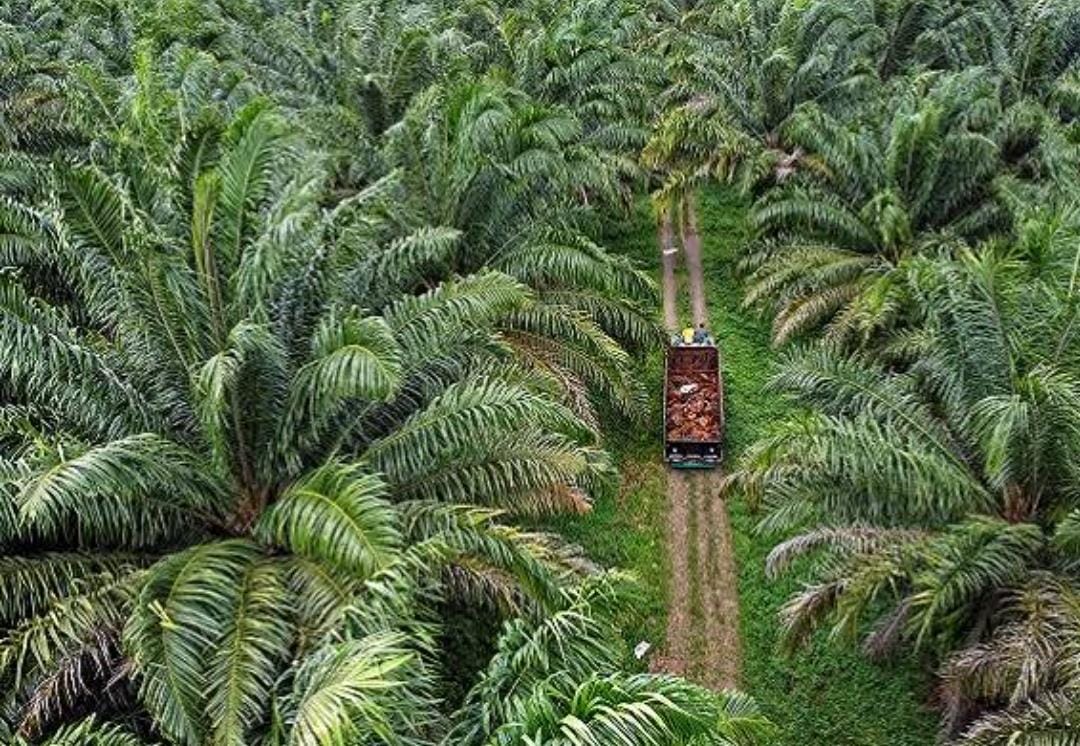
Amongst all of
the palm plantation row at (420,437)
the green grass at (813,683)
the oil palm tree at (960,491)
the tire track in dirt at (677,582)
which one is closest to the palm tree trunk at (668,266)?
the palm plantation row at (420,437)

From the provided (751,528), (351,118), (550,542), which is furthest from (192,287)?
(751,528)

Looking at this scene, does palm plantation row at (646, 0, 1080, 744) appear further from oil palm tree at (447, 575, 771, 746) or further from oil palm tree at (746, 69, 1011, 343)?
oil palm tree at (447, 575, 771, 746)

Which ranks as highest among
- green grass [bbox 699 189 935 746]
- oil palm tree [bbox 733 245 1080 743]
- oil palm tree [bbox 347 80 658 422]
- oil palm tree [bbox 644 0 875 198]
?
oil palm tree [bbox 644 0 875 198]

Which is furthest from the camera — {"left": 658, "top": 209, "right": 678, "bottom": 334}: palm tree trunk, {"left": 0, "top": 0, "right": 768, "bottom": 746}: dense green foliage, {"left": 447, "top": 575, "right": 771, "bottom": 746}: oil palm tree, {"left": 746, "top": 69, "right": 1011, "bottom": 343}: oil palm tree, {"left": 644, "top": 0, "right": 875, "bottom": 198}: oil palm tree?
{"left": 644, "top": 0, "right": 875, "bottom": 198}: oil palm tree

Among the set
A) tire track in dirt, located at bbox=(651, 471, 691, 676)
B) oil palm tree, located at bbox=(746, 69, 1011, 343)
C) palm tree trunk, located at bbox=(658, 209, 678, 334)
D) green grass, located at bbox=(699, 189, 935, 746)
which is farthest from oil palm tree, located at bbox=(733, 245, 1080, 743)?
palm tree trunk, located at bbox=(658, 209, 678, 334)

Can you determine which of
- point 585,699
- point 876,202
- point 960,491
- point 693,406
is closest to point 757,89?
point 876,202

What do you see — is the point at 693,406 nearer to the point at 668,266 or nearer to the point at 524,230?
the point at 524,230

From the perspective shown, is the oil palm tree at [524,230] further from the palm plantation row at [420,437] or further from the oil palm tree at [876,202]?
the oil palm tree at [876,202]
